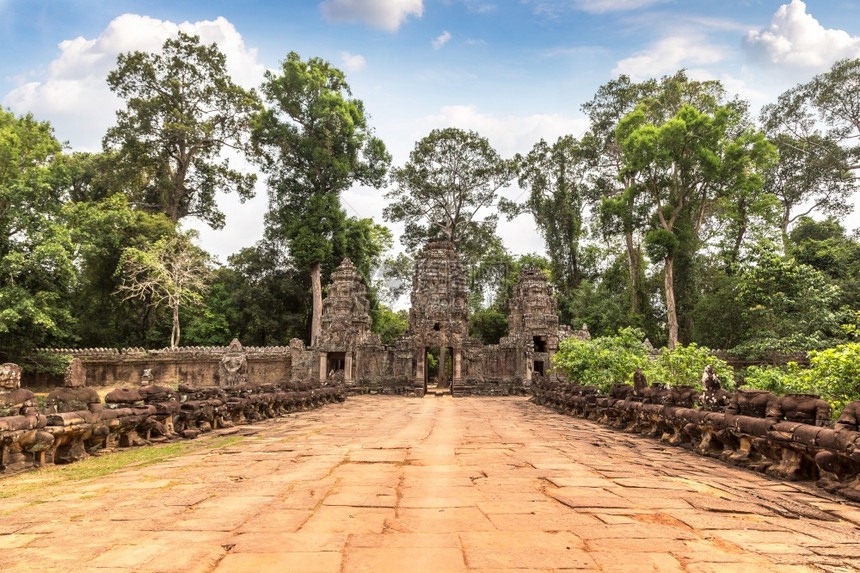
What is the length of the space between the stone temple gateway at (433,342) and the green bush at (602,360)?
362 inches

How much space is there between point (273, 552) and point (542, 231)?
4020cm

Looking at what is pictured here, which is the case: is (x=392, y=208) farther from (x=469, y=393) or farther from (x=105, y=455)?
(x=105, y=455)

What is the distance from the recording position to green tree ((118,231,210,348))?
28953mm

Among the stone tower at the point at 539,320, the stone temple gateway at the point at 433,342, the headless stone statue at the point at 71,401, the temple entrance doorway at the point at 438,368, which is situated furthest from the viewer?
the temple entrance doorway at the point at 438,368

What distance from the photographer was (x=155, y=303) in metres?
29.8

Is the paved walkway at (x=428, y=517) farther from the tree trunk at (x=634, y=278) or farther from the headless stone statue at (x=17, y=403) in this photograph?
the tree trunk at (x=634, y=278)

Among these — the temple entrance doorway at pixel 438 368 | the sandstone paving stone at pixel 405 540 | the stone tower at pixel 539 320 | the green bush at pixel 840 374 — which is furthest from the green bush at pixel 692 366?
the temple entrance doorway at pixel 438 368

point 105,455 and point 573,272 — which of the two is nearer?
point 105,455

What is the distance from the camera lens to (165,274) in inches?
1149

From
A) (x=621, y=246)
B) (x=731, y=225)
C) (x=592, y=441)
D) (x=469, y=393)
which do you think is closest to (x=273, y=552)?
(x=592, y=441)

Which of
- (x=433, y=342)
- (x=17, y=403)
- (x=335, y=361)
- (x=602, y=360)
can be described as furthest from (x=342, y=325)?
(x=17, y=403)

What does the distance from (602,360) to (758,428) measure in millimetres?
9151

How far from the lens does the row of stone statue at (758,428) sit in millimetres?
4852

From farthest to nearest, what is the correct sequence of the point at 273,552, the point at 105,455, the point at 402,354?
the point at 402,354 < the point at 105,455 < the point at 273,552
